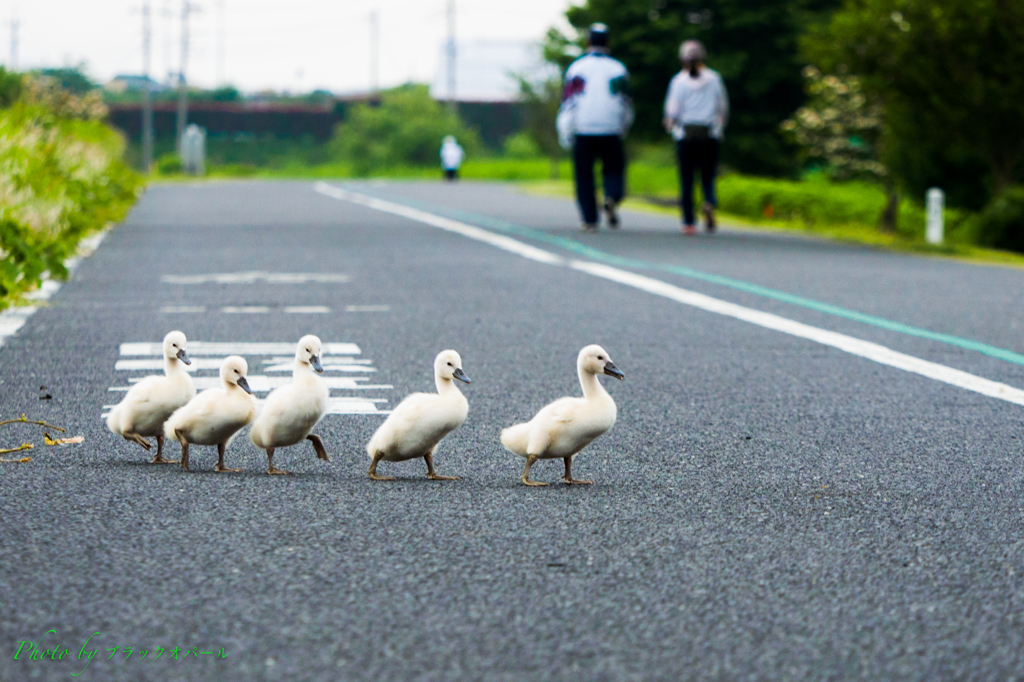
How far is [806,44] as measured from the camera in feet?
62.7

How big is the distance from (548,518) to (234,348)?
373cm

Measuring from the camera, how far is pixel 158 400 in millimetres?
4445

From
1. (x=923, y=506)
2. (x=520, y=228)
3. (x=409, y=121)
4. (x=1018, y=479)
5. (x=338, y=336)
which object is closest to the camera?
(x=923, y=506)

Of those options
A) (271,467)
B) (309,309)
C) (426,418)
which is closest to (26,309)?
(309,309)

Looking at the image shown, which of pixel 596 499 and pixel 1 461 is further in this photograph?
pixel 1 461

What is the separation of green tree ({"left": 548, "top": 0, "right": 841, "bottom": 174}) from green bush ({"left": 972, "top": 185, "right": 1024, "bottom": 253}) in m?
13.5

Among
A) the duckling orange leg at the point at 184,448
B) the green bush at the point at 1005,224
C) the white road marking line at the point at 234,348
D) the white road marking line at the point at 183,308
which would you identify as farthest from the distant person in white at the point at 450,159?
the duckling orange leg at the point at 184,448

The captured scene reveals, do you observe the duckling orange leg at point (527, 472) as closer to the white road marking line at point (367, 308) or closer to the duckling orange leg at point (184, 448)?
the duckling orange leg at point (184, 448)

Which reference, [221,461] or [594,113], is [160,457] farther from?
[594,113]

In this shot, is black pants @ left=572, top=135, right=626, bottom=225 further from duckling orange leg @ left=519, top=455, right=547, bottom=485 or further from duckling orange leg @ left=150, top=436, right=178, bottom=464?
duckling orange leg @ left=519, top=455, right=547, bottom=485

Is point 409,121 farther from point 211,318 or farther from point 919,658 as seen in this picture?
point 919,658

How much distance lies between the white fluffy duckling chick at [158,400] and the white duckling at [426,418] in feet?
2.18

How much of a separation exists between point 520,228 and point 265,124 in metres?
66.8

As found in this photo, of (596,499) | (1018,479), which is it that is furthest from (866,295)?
(596,499)
